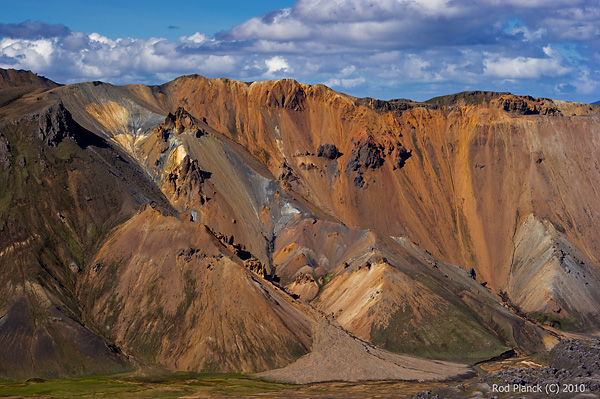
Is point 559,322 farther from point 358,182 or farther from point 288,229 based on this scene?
point 358,182

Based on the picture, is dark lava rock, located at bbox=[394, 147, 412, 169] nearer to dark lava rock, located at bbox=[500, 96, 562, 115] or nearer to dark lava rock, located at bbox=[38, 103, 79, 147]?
dark lava rock, located at bbox=[500, 96, 562, 115]

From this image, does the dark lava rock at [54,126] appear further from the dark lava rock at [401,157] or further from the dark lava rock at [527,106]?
the dark lava rock at [527,106]

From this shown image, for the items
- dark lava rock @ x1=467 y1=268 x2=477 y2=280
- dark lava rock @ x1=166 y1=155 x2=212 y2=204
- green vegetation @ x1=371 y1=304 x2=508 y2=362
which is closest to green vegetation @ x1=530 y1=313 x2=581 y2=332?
dark lava rock @ x1=467 y1=268 x2=477 y2=280

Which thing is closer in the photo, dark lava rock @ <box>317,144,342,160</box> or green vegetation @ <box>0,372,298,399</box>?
green vegetation @ <box>0,372,298,399</box>

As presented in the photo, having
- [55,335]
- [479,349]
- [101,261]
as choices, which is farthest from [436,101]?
[55,335]

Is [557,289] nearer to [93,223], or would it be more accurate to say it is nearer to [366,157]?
[366,157]

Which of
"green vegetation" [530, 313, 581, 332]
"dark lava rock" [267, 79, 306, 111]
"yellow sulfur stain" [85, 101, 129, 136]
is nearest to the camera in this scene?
"green vegetation" [530, 313, 581, 332]

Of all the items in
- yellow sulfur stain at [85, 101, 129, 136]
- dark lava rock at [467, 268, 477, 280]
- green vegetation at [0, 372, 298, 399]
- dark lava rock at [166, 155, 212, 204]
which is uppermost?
yellow sulfur stain at [85, 101, 129, 136]
